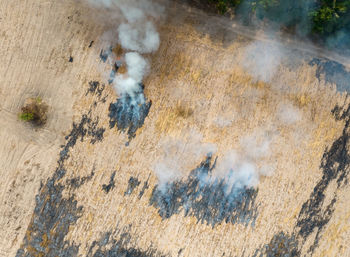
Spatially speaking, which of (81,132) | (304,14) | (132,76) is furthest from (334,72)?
(81,132)

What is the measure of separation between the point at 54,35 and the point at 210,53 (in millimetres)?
3389

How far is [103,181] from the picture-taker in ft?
22.7

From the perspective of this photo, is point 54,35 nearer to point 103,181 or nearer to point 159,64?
point 159,64

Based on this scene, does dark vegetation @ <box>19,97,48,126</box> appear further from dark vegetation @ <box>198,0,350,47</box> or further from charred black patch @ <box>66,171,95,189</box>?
dark vegetation @ <box>198,0,350,47</box>

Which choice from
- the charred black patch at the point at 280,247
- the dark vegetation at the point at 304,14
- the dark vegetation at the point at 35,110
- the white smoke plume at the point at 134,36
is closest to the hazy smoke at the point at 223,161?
the charred black patch at the point at 280,247

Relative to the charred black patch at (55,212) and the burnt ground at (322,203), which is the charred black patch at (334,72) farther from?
the charred black patch at (55,212)

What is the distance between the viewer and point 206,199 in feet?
23.4

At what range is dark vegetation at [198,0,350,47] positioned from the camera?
661 centimetres

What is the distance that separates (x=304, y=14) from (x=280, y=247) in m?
5.23

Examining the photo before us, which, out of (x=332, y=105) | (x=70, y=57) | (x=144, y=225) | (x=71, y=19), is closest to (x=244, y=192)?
(x=144, y=225)

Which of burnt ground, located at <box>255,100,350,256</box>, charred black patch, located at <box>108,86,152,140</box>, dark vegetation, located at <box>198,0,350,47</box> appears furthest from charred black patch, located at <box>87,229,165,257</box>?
dark vegetation, located at <box>198,0,350,47</box>

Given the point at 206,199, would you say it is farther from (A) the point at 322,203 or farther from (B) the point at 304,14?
(B) the point at 304,14

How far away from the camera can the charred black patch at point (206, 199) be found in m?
7.05

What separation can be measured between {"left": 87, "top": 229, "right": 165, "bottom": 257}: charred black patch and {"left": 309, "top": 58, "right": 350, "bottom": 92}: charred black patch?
18.1 ft
